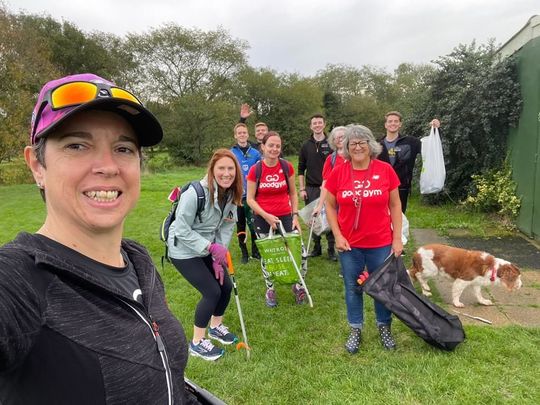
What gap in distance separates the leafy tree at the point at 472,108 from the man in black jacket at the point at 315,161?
405 cm

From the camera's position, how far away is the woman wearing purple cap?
0.94 meters

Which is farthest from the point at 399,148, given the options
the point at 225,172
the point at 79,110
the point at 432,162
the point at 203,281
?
the point at 79,110

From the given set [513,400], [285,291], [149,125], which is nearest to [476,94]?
[285,291]

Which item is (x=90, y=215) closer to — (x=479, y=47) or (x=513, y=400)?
(x=513, y=400)

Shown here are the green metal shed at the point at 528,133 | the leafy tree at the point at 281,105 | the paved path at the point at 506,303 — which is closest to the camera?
the paved path at the point at 506,303

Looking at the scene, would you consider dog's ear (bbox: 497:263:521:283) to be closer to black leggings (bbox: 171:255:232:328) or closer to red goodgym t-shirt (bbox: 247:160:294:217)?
red goodgym t-shirt (bbox: 247:160:294:217)

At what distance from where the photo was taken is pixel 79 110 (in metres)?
1.07

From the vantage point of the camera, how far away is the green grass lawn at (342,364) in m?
3.28

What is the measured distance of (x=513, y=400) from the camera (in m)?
3.13

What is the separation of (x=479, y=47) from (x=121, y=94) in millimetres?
10552

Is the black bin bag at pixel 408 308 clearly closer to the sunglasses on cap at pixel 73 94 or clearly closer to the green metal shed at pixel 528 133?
the sunglasses on cap at pixel 73 94

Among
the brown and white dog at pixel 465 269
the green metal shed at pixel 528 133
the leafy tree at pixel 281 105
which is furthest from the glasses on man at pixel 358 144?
the leafy tree at pixel 281 105

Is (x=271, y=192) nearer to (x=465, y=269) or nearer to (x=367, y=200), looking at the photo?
(x=367, y=200)

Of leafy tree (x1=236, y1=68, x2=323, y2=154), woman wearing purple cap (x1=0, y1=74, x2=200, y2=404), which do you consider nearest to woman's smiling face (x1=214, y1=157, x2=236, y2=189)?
woman wearing purple cap (x1=0, y1=74, x2=200, y2=404)
